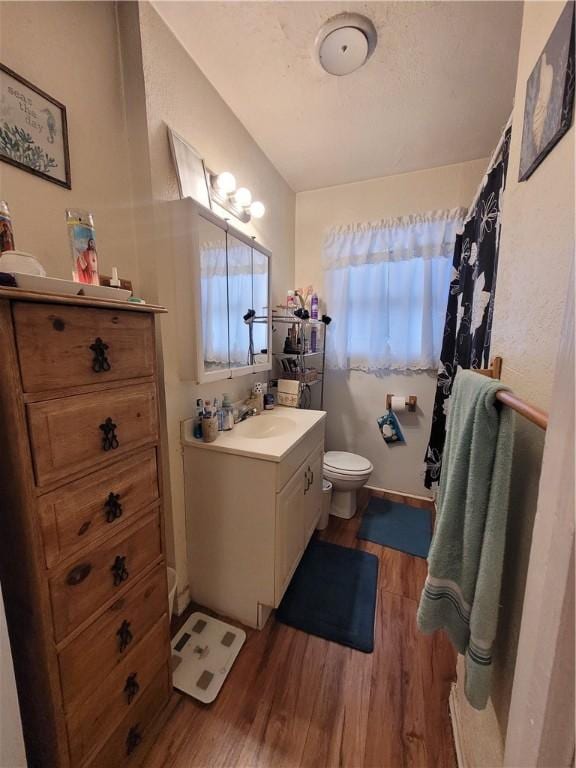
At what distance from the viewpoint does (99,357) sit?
28.8 inches

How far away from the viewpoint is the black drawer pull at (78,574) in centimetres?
70

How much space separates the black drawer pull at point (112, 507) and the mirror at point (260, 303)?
1.19 metres

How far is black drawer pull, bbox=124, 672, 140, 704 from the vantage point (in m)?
0.87

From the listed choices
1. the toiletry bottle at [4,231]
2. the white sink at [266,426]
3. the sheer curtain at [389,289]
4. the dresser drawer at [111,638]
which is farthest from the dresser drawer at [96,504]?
the sheer curtain at [389,289]

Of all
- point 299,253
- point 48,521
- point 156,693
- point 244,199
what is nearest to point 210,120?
point 244,199

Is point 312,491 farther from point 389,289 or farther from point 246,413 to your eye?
point 389,289

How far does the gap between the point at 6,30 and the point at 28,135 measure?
253 millimetres

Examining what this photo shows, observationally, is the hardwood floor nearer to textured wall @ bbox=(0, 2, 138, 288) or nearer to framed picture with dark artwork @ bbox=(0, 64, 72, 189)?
textured wall @ bbox=(0, 2, 138, 288)

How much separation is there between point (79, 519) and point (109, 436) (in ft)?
0.66

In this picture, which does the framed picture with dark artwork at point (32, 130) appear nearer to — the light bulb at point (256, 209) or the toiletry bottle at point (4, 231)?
the toiletry bottle at point (4, 231)

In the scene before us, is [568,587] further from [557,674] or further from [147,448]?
[147,448]

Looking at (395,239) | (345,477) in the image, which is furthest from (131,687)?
(395,239)

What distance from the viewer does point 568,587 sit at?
307 mm

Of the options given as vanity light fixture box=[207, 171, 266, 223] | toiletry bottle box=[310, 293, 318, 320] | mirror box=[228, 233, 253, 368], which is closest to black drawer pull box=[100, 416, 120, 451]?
mirror box=[228, 233, 253, 368]
